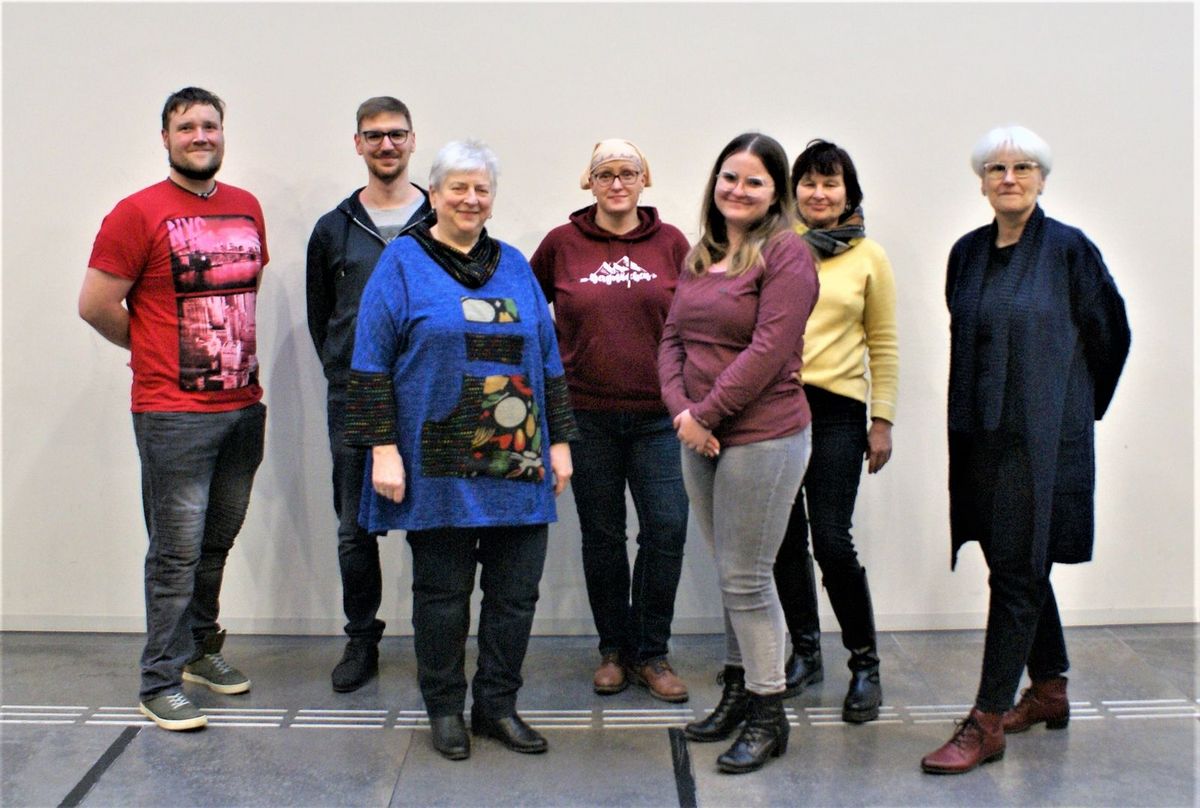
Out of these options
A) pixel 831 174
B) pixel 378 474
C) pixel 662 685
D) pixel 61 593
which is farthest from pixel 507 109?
pixel 61 593

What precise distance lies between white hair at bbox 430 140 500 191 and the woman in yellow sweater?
2.74 ft

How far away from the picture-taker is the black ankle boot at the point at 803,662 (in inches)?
126

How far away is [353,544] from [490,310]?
0.94 meters

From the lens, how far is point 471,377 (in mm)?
2650

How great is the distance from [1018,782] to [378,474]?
162 cm

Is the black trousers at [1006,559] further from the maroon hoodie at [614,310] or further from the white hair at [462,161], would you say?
the white hair at [462,161]

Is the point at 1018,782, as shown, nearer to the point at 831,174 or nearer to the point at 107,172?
the point at 831,174

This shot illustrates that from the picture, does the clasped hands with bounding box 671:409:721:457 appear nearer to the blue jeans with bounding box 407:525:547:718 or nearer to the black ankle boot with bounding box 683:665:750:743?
the blue jeans with bounding box 407:525:547:718

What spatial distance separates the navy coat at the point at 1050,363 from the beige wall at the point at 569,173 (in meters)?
0.97

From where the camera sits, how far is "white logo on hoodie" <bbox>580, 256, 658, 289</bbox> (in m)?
3.06

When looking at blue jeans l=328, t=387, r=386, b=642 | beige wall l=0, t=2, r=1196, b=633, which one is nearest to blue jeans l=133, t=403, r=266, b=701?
blue jeans l=328, t=387, r=386, b=642

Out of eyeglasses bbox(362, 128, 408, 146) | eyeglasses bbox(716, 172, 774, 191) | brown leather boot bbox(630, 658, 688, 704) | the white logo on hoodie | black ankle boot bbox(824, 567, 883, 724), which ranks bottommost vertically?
brown leather boot bbox(630, 658, 688, 704)

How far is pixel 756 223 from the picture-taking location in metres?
2.63

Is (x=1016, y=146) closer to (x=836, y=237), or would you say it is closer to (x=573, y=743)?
(x=836, y=237)
